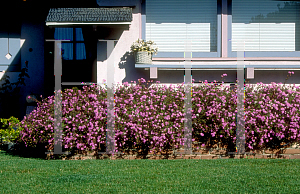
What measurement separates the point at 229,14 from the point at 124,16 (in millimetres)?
2493

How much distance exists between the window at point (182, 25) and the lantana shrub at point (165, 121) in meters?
1.77

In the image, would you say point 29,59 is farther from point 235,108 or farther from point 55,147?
point 235,108

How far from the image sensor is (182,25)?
319 inches

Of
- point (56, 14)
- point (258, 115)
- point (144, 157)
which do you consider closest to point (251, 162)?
point (258, 115)

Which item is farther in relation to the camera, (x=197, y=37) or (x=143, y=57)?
(x=197, y=37)

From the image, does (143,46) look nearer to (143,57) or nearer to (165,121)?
(143,57)

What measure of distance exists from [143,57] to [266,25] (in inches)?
123

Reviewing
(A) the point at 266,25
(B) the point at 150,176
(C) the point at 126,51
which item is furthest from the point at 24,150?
(A) the point at 266,25

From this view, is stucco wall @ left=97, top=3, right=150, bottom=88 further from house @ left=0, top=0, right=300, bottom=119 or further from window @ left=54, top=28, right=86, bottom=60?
window @ left=54, top=28, right=86, bottom=60

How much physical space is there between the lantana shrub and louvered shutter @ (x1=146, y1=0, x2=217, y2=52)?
1804 mm

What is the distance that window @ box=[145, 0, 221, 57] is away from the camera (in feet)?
26.5

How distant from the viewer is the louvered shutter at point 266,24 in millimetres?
8195

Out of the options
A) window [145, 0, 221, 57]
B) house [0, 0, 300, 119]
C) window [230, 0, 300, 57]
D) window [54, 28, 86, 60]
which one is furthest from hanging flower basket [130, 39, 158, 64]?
window [54, 28, 86, 60]

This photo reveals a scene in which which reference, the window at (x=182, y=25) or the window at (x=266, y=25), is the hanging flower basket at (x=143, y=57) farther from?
the window at (x=266, y=25)
